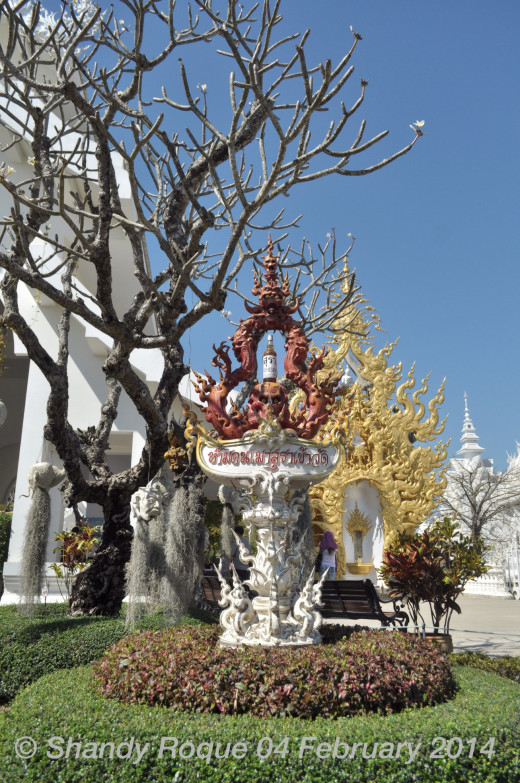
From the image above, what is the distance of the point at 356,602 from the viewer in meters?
8.80

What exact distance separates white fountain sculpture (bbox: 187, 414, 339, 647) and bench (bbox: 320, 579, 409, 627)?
2.79m

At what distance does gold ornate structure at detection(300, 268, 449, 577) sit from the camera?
15734 millimetres

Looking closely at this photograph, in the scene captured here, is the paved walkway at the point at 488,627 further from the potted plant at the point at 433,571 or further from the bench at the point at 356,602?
the bench at the point at 356,602

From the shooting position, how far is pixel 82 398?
13.5 metres

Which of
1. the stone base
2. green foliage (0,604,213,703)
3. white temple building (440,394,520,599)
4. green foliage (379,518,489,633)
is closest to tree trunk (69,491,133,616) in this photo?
green foliage (0,604,213,703)

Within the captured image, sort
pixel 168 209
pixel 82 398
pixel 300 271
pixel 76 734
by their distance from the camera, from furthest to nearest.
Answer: pixel 82 398
pixel 300 271
pixel 168 209
pixel 76 734

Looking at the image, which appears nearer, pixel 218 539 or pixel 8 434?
pixel 218 539

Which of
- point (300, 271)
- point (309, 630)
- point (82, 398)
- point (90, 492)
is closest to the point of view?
point (309, 630)

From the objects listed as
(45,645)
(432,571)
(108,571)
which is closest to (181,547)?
(108,571)

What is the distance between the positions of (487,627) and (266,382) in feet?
26.0

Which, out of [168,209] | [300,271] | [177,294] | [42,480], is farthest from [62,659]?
[300,271]

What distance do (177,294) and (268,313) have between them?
1.06 meters

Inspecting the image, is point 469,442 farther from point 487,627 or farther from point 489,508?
point 487,627

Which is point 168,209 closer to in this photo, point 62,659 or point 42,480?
point 42,480
